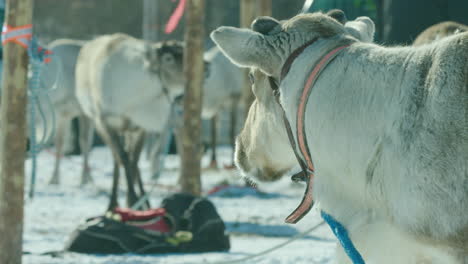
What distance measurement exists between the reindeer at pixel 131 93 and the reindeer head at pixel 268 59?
5.40 meters

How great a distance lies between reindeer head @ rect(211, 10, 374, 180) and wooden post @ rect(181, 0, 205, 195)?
Answer: 183 inches

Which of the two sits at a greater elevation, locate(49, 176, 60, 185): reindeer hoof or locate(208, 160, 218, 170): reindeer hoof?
locate(49, 176, 60, 185): reindeer hoof

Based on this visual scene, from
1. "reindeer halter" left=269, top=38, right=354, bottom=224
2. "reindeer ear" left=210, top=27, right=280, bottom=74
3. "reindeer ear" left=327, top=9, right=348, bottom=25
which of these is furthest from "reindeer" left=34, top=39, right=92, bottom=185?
"reindeer ear" left=210, top=27, right=280, bottom=74

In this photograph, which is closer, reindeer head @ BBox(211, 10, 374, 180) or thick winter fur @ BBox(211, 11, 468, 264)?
thick winter fur @ BBox(211, 11, 468, 264)

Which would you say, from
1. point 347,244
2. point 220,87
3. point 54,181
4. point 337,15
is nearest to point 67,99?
point 54,181

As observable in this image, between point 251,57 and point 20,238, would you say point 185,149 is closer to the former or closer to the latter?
point 20,238

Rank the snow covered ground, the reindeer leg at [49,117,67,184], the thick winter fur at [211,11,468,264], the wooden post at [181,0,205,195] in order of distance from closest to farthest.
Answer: the thick winter fur at [211,11,468,264], the snow covered ground, the wooden post at [181,0,205,195], the reindeer leg at [49,117,67,184]

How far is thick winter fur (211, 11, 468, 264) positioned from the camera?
2193 millimetres

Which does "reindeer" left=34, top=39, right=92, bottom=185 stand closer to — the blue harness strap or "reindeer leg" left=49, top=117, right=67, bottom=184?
"reindeer leg" left=49, top=117, right=67, bottom=184

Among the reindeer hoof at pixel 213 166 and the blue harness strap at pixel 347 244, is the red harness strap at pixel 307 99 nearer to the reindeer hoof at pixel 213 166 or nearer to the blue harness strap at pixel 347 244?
the blue harness strap at pixel 347 244

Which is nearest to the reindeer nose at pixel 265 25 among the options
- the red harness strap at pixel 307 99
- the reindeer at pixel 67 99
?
the red harness strap at pixel 307 99

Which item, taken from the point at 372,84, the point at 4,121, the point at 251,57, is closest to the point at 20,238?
the point at 4,121

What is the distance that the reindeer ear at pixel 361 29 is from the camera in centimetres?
290

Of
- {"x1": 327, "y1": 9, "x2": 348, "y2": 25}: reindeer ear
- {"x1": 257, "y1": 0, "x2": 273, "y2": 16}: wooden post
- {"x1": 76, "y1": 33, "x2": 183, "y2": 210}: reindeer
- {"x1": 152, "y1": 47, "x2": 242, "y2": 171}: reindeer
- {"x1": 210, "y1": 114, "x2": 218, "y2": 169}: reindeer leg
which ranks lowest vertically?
{"x1": 210, "y1": 114, "x2": 218, "y2": 169}: reindeer leg
